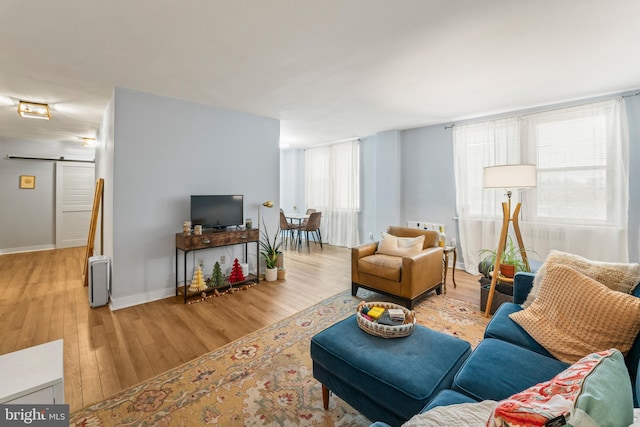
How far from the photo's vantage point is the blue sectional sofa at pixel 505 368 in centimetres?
119

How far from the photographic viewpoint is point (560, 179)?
3631 mm

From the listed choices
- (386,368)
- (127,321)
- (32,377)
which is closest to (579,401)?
(386,368)

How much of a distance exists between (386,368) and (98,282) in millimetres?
3270

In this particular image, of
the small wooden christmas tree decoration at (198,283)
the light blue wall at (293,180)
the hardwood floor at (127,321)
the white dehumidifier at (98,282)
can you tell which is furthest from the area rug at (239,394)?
the light blue wall at (293,180)

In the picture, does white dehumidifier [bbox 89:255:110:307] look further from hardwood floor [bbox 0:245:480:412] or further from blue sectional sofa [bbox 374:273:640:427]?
blue sectional sofa [bbox 374:273:640:427]

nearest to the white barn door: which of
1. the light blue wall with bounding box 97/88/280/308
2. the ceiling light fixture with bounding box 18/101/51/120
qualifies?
the ceiling light fixture with bounding box 18/101/51/120

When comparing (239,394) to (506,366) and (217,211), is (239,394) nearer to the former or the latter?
(506,366)

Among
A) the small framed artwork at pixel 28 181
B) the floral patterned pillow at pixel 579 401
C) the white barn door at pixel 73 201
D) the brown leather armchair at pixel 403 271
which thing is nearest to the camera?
the floral patterned pillow at pixel 579 401

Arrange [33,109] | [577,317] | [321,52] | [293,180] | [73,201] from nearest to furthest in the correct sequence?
[577,317] → [321,52] → [33,109] → [73,201] → [293,180]

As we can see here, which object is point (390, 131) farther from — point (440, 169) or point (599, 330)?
point (599, 330)

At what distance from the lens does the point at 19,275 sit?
4.21 m

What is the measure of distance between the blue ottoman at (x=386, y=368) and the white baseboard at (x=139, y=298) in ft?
8.37

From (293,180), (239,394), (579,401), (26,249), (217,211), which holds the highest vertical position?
(293,180)

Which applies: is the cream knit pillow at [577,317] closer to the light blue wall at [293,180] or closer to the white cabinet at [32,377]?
the white cabinet at [32,377]
